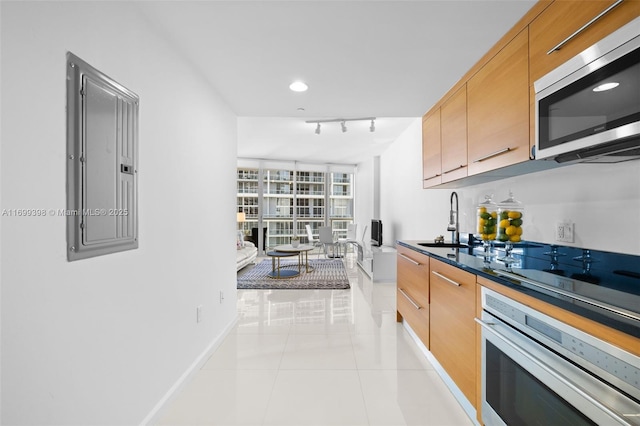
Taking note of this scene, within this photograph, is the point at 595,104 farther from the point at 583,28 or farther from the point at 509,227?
the point at 509,227

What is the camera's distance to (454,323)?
1900 millimetres

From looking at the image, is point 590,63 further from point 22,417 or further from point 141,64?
point 22,417

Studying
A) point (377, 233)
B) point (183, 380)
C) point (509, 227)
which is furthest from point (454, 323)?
point (377, 233)

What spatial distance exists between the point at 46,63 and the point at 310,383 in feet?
7.61

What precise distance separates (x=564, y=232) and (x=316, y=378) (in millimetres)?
1979

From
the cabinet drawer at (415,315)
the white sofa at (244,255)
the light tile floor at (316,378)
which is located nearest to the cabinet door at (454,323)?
the cabinet drawer at (415,315)

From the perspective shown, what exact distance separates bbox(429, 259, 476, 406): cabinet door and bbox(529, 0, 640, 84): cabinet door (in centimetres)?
121

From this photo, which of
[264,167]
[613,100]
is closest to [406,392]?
[613,100]

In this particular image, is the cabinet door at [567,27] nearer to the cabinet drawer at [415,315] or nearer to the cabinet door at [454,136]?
the cabinet door at [454,136]

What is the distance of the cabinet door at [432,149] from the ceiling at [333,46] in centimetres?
16

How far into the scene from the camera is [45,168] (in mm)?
1056

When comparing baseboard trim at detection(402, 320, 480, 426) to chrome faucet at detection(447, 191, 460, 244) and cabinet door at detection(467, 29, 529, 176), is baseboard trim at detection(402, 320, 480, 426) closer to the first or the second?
chrome faucet at detection(447, 191, 460, 244)

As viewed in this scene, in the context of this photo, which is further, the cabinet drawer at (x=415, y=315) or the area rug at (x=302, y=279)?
the area rug at (x=302, y=279)

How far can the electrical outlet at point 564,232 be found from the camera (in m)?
1.74
